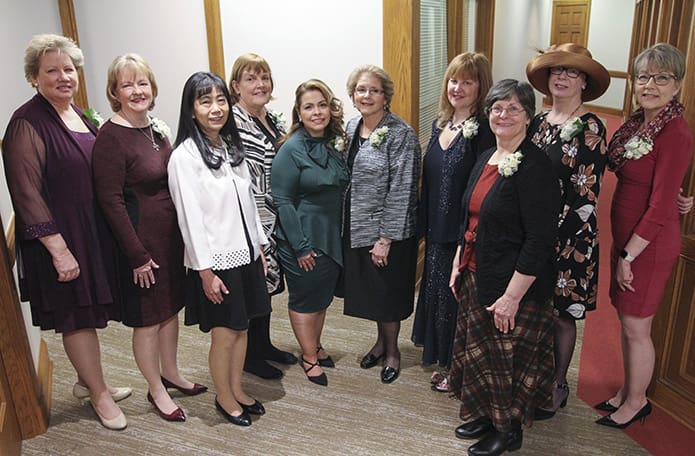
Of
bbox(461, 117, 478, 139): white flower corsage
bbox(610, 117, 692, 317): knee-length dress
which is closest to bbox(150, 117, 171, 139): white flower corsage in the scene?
bbox(461, 117, 478, 139): white flower corsage

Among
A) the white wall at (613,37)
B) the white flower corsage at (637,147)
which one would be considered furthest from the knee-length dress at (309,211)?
the white wall at (613,37)

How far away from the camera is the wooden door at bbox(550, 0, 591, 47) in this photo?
38.7 feet

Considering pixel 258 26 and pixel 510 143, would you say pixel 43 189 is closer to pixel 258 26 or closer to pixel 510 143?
pixel 510 143

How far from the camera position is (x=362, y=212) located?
269 cm

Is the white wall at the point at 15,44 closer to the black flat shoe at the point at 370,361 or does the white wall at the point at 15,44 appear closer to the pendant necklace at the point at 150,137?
the pendant necklace at the point at 150,137

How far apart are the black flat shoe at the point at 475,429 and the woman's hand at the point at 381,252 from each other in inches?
31.4

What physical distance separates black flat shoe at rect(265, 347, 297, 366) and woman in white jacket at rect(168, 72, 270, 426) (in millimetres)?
609

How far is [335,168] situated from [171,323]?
103cm

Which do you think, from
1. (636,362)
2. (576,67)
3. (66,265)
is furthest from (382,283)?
(66,265)

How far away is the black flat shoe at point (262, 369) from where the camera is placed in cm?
298

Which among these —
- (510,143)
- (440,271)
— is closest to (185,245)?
(440,271)

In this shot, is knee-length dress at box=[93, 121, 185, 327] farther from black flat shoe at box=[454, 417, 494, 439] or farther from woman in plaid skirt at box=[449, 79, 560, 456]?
black flat shoe at box=[454, 417, 494, 439]

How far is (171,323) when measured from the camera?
105 inches

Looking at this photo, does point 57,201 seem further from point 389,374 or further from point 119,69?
point 389,374
